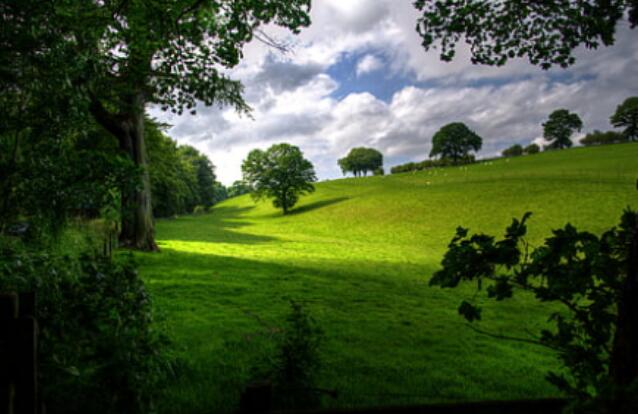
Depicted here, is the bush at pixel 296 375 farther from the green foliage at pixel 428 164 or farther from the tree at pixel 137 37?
the green foliage at pixel 428 164

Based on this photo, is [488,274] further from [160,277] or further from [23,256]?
[160,277]

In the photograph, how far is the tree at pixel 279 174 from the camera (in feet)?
222

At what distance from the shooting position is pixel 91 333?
12.3 feet

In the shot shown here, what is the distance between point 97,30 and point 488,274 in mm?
6923

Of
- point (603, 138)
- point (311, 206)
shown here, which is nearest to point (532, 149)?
point (603, 138)

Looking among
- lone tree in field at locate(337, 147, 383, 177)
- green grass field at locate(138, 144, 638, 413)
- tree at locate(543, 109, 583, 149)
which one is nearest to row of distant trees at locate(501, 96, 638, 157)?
tree at locate(543, 109, 583, 149)

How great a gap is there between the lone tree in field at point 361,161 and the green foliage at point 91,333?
450 ft

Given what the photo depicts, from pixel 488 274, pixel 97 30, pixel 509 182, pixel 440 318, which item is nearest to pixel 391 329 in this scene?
pixel 440 318

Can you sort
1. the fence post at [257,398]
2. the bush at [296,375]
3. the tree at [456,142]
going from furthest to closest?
the tree at [456,142] < the bush at [296,375] < the fence post at [257,398]

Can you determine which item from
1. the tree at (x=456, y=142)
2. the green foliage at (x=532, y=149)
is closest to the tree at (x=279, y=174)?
the tree at (x=456, y=142)

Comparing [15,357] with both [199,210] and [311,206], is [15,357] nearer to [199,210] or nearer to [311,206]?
[311,206]

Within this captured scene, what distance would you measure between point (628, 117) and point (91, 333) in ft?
355

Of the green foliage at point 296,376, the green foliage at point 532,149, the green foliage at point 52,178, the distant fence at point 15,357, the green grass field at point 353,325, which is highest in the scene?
the green foliage at point 532,149

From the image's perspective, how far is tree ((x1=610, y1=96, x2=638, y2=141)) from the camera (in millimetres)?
81812
